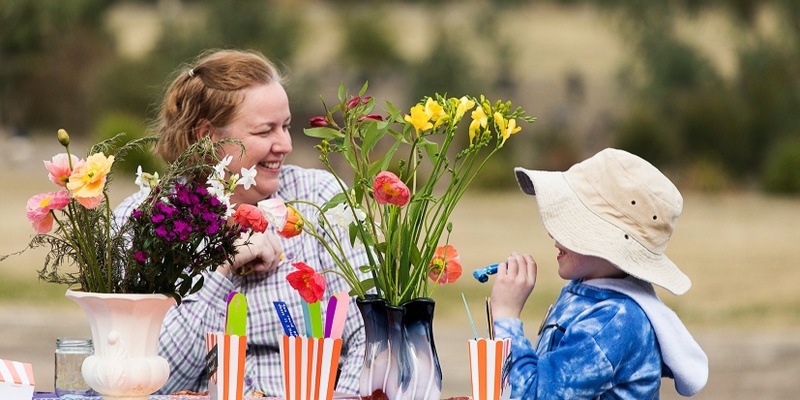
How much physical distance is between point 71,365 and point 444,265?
789 millimetres

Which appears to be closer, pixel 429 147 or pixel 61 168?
pixel 61 168

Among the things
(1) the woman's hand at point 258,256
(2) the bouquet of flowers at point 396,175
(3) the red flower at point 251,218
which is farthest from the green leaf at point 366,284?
(1) the woman's hand at point 258,256

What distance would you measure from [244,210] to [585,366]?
769 millimetres

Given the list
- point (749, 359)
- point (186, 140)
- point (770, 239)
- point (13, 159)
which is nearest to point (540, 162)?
point (770, 239)

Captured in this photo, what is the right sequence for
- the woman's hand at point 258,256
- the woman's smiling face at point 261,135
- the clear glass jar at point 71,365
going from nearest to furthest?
the clear glass jar at point 71,365, the woman's hand at point 258,256, the woman's smiling face at point 261,135

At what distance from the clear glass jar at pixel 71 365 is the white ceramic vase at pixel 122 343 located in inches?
3.4

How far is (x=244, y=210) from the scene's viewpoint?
2285mm

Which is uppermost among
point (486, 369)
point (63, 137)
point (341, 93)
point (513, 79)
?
point (513, 79)

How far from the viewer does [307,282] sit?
230 cm

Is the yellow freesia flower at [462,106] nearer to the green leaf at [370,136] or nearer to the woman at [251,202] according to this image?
the green leaf at [370,136]

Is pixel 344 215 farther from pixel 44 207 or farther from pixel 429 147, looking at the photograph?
pixel 44 207

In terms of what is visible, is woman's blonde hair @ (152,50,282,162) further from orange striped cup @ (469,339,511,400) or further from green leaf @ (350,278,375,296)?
orange striped cup @ (469,339,511,400)

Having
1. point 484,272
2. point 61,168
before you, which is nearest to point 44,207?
point 61,168

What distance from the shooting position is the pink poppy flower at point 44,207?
2.20 meters
